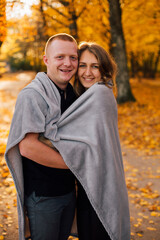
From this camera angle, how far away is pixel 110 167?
1983mm

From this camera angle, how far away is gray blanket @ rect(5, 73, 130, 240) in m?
1.85

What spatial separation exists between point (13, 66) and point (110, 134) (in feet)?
128

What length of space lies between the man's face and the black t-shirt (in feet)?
0.93

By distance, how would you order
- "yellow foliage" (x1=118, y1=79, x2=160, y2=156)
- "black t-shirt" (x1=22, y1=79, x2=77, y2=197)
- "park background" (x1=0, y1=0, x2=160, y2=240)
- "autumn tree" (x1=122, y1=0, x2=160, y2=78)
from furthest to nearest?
"autumn tree" (x1=122, y1=0, x2=160, y2=78)
"yellow foliage" (x1=118, y1=79, x2=160, y2=156)
"park background" (x1=0, y1=0, x2=160, y2=240)
"black t-shirt" (x1=22, y1=79, x2=77, y2=197)

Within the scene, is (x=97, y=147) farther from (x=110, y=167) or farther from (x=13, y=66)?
(x=13, y=66)

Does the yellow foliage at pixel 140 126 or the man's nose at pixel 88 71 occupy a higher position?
the man's nose at pixel 88 71

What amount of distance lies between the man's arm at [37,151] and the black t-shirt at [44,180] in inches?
6.7

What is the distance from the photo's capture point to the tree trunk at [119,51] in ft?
35.2

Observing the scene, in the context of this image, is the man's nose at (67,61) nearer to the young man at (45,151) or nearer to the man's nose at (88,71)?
the young man at (45,151)

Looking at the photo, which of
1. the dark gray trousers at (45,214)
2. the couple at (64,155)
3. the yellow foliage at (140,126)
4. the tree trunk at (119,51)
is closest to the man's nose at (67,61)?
the couple at (64,155)

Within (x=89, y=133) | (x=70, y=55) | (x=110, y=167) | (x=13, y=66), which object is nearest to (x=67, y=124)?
(x=89, y=133)

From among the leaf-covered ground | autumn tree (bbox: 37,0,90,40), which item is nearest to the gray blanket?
the leaf-covered ground

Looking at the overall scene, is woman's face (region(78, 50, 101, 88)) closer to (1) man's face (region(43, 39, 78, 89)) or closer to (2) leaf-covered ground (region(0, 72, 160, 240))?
(1) man's face (region(43, 39, 78, 89))

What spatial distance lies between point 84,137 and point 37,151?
372 millimetres
